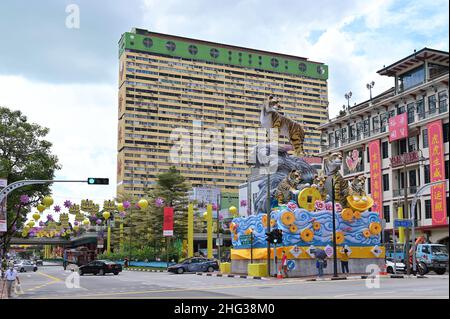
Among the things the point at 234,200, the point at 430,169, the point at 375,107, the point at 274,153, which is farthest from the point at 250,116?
the point at 274,153

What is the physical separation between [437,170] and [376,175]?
10.4m

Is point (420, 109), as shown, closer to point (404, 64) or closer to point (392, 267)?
point (404, 64)

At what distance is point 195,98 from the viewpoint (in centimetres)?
15062

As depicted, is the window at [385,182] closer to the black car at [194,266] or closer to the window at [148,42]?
the black car at [194,266]

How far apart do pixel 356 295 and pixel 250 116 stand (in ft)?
452

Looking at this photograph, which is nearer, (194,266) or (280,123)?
(280,123)

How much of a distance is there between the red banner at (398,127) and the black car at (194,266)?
23209 mm

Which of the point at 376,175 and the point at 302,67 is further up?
the point at 302,67

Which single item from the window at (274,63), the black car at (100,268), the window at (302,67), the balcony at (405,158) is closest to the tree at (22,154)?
the black car at (100,268)

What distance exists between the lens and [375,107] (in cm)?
6138

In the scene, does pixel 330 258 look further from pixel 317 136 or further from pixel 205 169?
pixel 317 136

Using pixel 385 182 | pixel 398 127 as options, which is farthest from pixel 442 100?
pixel 385 182

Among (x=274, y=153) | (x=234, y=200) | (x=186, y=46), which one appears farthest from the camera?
(x=186, y=46)

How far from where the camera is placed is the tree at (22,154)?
41.0m
